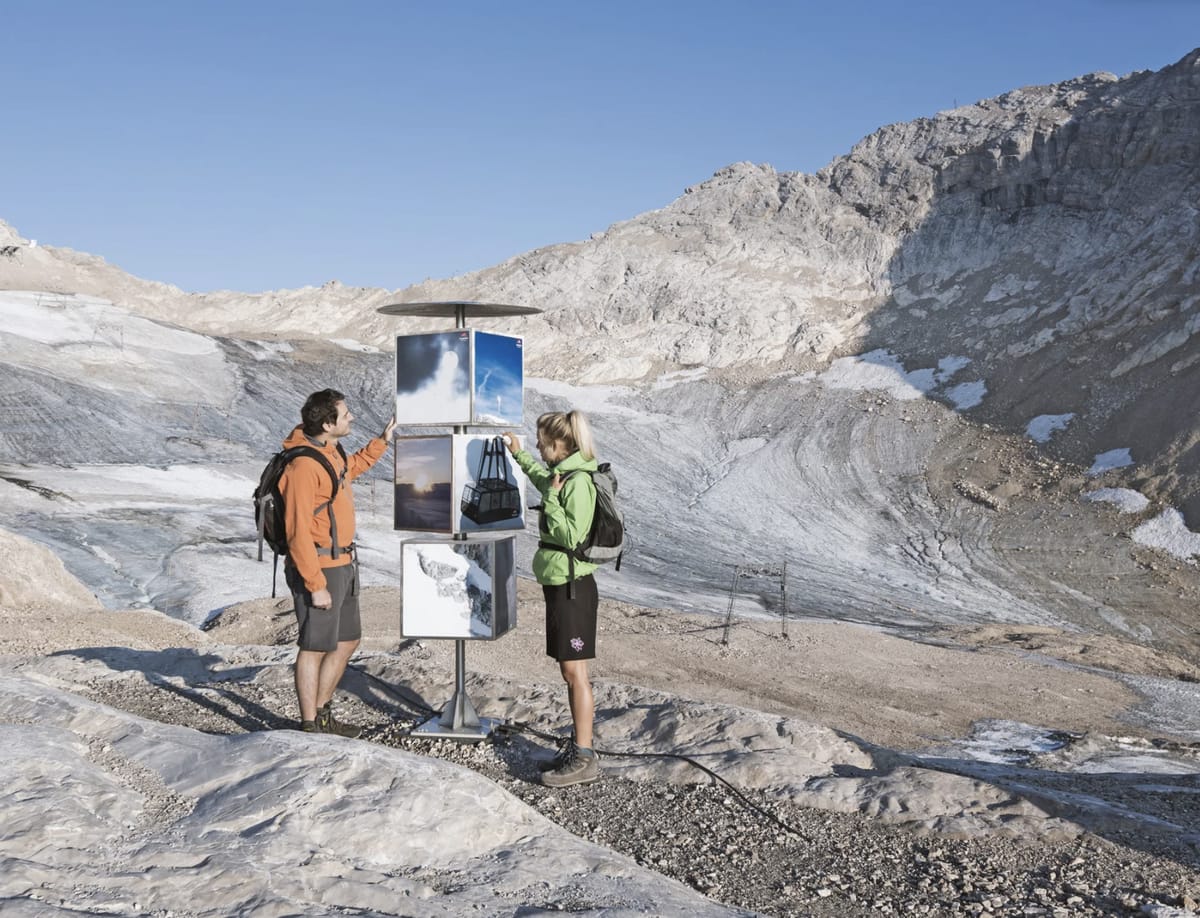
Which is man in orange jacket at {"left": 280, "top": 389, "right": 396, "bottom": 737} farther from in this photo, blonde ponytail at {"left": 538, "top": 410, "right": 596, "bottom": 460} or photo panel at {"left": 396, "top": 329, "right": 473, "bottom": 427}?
blonde ponytail at {"left": 538, "top": 410, "right": 596, "bottom": 460}

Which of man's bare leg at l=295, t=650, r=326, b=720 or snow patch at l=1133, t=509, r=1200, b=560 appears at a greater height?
man's bare leg at l=295, t=650, r=326, b=720

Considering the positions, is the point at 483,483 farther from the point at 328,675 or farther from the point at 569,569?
the point at 328,675

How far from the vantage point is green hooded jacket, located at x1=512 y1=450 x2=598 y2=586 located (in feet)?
17.6

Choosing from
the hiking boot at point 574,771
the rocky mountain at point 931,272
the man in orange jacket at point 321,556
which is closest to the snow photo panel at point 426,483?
the man in orange jacket at point 321,556

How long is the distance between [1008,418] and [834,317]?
12287mm

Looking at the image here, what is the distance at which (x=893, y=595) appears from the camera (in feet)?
83.1

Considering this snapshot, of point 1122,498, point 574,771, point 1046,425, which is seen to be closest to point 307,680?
point 574,771

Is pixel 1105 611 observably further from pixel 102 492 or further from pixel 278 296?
pixel 278 296

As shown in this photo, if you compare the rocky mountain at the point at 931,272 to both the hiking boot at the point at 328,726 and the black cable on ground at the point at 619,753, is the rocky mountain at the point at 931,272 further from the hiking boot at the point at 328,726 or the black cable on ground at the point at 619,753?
the hiking boot at the point at 328,726

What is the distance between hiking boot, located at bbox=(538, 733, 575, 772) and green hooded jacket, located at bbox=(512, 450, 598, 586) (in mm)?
966

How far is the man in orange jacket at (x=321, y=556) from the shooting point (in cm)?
550

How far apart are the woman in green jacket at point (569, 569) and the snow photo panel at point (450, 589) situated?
1.11 m

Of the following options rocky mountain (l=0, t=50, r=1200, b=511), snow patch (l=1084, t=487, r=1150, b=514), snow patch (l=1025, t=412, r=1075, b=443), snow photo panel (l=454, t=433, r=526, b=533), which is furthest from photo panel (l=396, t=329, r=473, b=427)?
snow patch (l=1025, t=412, r=1075, b=443)

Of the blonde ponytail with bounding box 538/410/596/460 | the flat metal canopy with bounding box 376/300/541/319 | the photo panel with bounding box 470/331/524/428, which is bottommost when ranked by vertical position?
the blonde ponytail with bounding box 538/410/596/460
